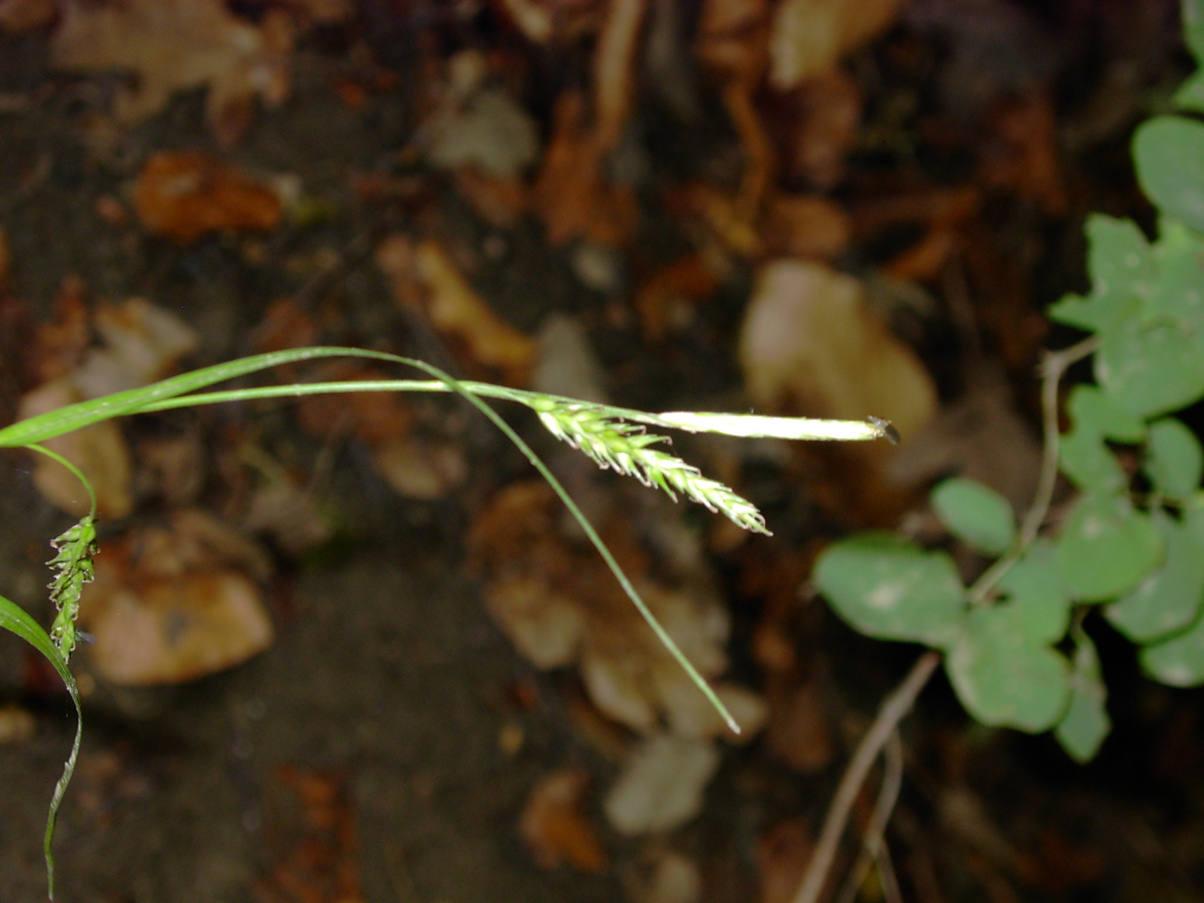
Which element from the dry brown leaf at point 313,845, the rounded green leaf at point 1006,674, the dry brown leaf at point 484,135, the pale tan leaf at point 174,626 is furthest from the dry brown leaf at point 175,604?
the rounded green leaf at point 1006,674

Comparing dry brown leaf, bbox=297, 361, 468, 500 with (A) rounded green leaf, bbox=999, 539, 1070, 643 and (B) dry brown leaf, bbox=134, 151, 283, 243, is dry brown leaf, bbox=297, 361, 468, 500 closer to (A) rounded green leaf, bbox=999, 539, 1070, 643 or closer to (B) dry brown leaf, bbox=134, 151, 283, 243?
(B) dry brown leaf, bbox=134, 151, 283, 243

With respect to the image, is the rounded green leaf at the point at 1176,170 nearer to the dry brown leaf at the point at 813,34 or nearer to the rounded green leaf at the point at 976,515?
the rounded green leaf at the point at 976,515

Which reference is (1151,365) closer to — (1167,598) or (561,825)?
(1167,598)

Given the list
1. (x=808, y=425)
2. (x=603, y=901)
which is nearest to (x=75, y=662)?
(x=603, y=901)

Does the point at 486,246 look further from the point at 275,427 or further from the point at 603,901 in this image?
the point at 603,901

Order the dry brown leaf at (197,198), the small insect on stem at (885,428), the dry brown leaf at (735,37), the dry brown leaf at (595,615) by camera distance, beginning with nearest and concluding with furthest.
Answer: the small insect on stem at (885,428) → the dry brown leaf at (197,198) → the dry brown leaf at (595,615) → the dry brown leaf at (735,37)
